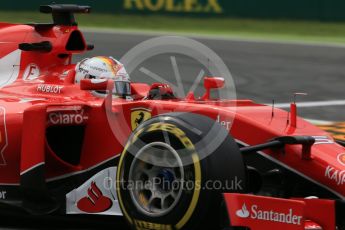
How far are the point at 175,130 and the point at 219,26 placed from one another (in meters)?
21.5

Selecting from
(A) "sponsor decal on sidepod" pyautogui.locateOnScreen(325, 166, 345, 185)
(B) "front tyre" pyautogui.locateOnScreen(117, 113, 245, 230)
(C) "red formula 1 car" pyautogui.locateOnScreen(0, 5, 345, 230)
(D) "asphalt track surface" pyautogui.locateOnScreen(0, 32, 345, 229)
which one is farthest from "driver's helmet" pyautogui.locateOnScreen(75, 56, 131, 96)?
(D) "asphalt track surface" pyautogui.locateOnScreen(0, 32, 345, 229)

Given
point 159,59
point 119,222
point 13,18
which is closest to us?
point 119,222

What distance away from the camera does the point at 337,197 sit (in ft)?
21.2

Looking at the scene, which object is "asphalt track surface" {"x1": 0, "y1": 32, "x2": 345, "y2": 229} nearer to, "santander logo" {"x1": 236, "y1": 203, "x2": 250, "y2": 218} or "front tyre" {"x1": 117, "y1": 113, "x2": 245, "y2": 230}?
"front tyre" {"x1": 117, "y1": 113, "x2": 245, "y2": 230}

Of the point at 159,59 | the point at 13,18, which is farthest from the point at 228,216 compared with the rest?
the point at 13,18

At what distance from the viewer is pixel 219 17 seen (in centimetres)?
2834

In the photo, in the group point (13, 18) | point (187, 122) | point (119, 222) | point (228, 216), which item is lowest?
point (13, 18)

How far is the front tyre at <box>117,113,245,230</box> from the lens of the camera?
241 inches

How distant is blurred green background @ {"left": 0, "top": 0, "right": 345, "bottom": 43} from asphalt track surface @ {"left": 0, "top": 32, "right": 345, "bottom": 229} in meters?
2.20

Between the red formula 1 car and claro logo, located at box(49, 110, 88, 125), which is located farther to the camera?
claro logo, located at box(49, 110, 88, 125)

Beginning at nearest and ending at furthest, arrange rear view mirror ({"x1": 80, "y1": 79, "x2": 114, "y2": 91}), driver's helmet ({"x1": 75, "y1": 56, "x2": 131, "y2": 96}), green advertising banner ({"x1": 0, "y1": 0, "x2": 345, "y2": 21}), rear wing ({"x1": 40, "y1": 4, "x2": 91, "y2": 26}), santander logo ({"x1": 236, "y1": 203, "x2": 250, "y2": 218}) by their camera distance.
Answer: santander logo ({"x1": 236, "y1": 203, "x2": 250, "y2": 218})
rear view mirror ({"x1": 80, "y1": 79, "x2": 114, "y2": 91})
driver's helmet ({"x1": 75, "y1": 56, "x2": 131, "y2": 96})
rear wing ({"x1": 40, "y1": 4, "x2": 91, "y2": 26})
green advertising banner ({"x1": 0, "y1": 0, "x2": 345, "y2": 21})

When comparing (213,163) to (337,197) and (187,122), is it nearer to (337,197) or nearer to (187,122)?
(187,122)

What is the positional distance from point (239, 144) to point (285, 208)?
2.81ft

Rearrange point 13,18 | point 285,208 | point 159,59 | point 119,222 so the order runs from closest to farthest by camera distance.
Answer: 1. point 285,208
2. point 119,222
3. point 159,59
4. point 13,18
